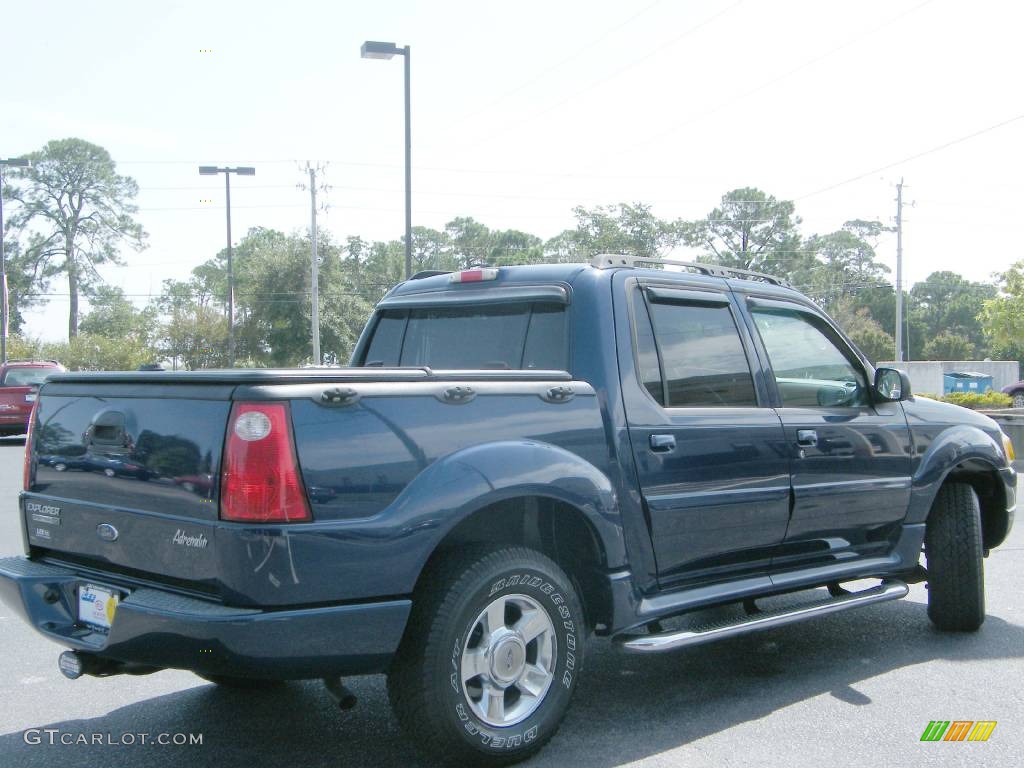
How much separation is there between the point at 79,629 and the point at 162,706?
976 millimetres

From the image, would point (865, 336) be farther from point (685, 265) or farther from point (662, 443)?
point (662, 443)

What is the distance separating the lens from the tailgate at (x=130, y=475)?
10.9ft

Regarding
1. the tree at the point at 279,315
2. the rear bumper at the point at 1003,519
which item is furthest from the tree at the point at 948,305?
the rear bumper at the point at 1003,519

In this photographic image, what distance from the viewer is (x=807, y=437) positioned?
16.0 feet

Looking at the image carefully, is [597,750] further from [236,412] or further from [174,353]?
[174,353]

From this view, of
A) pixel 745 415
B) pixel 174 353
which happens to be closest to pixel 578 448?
pixel 745 415

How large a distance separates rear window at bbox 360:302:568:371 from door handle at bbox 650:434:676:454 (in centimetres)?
49

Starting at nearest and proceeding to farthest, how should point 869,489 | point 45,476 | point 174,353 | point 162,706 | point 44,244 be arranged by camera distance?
point 45,476, point 162,706, point 869,489, point 174,353, point 44,244

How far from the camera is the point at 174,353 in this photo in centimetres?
4666

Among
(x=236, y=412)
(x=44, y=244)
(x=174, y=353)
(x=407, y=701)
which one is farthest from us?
(x=44, y=244)

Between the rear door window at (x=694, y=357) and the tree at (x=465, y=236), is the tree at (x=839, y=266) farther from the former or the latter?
the rear door window at (x=694, y=357)

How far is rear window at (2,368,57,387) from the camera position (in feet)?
71.6

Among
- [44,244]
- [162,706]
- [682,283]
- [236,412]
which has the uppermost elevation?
[44,244]

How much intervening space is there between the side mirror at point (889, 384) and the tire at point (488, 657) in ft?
7.65
